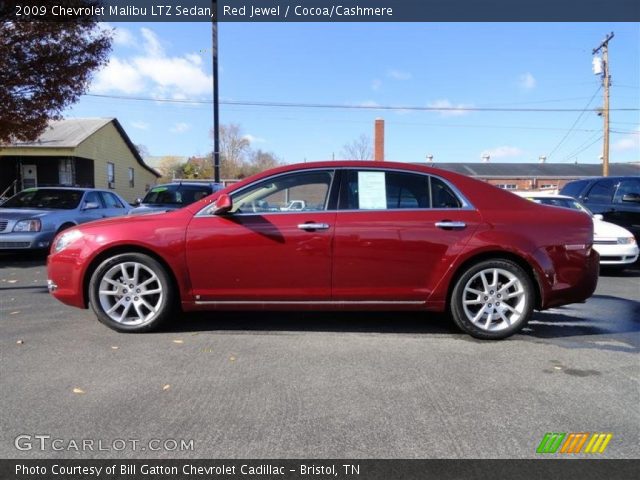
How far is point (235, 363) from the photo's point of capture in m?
3.81

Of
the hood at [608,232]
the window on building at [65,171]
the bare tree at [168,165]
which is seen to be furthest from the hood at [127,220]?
the bare tree at [168,165]

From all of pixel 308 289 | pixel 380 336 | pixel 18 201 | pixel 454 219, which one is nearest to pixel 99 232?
pixel 308 289

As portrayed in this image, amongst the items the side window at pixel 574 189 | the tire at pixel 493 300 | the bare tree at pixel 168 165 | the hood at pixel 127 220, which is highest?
the bare tree at pixel 168 165

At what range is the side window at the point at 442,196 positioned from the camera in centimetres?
448

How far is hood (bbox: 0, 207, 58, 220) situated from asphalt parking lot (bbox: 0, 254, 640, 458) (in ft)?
15.0

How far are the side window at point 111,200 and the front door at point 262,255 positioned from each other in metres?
8.16

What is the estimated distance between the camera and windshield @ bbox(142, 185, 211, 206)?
1104 cm

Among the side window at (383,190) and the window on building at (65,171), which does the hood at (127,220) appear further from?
the window on building at (65,171)

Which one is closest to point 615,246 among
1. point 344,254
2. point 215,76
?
point 344,254

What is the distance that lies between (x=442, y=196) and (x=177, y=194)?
803 centimetres

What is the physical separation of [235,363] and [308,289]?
96cm

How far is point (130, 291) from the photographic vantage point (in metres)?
4.47

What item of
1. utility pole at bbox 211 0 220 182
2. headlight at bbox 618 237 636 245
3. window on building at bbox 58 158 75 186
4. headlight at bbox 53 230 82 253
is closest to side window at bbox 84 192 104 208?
utility pole at bbox 211 0 220 182

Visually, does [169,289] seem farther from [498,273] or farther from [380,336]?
[498,273]
